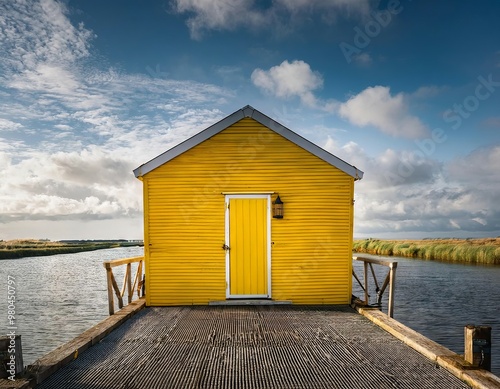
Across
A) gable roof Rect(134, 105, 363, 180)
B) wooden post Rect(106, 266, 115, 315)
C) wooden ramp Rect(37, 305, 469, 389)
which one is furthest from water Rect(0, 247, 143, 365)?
gable roof Rect(134, 105, 363, 180)

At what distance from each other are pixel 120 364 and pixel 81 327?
866 cm

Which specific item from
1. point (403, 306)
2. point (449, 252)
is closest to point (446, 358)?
point (403, 306)

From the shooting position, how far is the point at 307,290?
27.7 ft

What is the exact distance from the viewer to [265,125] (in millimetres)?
8469

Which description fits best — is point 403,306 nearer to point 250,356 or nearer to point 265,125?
point 265,125

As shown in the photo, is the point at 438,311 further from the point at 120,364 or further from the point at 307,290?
the point at 120,364

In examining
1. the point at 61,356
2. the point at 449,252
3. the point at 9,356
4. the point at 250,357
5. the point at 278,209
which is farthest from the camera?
the point at 449,252

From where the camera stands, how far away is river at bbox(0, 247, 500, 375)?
11.0 m

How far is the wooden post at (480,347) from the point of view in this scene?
4453 millimetres

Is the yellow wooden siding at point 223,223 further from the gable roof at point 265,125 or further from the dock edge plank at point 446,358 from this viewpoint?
the dock edge plank at point 446,358

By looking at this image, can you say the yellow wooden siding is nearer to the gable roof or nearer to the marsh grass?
the gable roof

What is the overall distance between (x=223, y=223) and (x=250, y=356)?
12.2 ft

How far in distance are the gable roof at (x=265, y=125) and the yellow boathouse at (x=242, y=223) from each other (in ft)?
0.07

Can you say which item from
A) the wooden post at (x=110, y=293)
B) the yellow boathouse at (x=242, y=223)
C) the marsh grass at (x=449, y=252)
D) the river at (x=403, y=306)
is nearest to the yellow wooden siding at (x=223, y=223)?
the yellow boathouse at (x=242, y=223)
